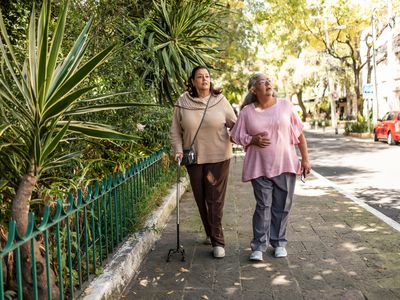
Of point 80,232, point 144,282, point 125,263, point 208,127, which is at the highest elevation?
point 208,127

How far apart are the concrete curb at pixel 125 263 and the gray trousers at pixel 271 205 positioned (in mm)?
1122

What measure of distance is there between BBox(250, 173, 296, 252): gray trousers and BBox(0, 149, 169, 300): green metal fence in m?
1.34

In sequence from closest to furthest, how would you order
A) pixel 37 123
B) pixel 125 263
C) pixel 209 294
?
1. pixel 37 123
2. pixel 209 294
3. pixel 125 263

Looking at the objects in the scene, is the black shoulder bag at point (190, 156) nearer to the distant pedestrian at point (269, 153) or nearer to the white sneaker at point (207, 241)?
the distant pedestrian at point (269, 153)

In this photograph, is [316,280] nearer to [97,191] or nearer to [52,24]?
[97,191]

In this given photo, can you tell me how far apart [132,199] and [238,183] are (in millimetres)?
5405

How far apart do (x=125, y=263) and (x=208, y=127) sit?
1579mm

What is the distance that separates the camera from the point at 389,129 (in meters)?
20.8

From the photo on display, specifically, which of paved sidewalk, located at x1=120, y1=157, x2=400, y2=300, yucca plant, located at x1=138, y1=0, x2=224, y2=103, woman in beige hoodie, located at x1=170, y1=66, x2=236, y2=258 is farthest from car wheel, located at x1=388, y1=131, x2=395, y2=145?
woman in beige hoodie, located at x1=170, y1=66, x2=236, y2=258

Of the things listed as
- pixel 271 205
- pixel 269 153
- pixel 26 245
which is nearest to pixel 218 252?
pixel 271 205

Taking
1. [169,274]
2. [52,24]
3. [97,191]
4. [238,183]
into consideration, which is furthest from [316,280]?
[238,183]

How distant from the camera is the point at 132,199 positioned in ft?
17.3

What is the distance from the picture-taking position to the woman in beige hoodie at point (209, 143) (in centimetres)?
484

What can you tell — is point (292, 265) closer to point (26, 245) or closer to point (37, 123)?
point (26, 245)
